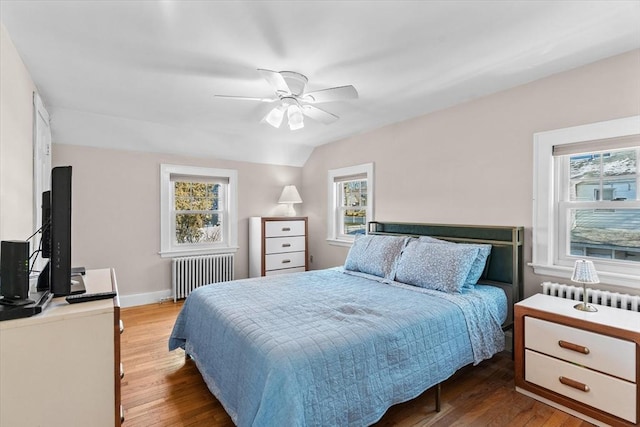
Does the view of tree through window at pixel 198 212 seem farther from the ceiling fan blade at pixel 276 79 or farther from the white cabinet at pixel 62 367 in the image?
the white cabinet at pixel 62 367

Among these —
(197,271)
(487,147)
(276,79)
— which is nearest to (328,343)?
(276,79)

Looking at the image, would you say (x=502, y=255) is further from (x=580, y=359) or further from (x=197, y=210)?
(x=197, y=210)

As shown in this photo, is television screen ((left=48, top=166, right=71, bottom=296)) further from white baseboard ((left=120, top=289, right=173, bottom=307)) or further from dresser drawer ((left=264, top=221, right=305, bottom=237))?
dresser drawer ((left=264, top=221, right=305, bottom=237))

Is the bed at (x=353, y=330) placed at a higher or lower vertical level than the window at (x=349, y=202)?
lower

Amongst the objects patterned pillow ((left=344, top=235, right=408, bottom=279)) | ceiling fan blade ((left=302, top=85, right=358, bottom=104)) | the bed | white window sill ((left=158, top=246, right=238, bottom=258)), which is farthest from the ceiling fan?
white window sill ((left=158, top=246, right=238, bottom=258))

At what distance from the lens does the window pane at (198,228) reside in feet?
14.6

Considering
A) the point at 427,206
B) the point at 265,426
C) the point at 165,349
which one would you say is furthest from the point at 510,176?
the point at 165,349

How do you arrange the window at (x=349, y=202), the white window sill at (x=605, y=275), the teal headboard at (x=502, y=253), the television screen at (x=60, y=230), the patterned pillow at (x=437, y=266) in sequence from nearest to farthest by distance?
the television screen at (x=60, y=230), the white window sill at (x=605, y=275), the patterned pillow at (x=437, y=266), the teal headboard at (x=502, y=253), the window at (x=349, y=202)

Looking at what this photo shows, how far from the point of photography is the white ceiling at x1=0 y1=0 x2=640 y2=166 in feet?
5.52

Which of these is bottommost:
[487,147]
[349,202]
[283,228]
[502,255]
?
[502,255]

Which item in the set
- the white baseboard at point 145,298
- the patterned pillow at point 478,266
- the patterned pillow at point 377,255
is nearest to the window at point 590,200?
the patterned pillow at point 478,266

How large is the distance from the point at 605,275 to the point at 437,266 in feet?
3.72

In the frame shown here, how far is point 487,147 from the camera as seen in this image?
115 inches

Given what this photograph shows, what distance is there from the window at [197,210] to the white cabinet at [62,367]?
123 inches
